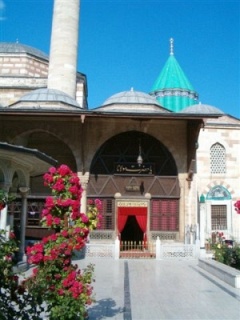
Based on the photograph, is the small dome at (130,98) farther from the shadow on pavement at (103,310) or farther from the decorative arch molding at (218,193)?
the shadow on pavement at (103,310)

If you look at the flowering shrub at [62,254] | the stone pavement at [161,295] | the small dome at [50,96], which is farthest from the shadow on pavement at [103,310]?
the small dome at [50,96]

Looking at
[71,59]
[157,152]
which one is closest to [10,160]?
[157,152]

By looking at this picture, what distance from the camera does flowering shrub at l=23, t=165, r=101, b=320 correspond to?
3426 millimetres

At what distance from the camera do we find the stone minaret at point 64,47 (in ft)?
51.4

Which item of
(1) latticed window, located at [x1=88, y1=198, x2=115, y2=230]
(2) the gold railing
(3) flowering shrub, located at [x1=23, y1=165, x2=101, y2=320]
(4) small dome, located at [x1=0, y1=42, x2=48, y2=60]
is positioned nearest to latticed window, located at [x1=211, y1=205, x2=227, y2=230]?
(2) the gold railing

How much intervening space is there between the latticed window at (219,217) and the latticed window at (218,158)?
1719mm

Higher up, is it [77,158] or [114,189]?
[77,158]

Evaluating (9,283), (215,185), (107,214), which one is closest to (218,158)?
(215,185)

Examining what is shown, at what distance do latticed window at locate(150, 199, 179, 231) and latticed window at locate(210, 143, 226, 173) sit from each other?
4559mm

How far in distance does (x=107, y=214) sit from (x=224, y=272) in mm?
7124

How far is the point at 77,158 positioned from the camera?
1378cm

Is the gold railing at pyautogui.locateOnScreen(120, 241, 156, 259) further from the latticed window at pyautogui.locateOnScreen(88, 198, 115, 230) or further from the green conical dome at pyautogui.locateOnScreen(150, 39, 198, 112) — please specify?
the green conical dome at pyautogui.locateOnScreen(150, 39, 198, 112)

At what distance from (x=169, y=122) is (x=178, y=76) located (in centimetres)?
1312

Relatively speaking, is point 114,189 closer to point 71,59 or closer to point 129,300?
point 71,59
